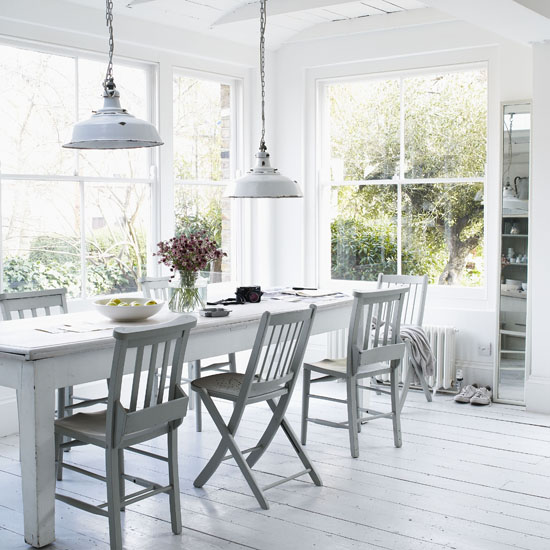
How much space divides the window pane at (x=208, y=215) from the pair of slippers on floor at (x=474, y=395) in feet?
7.16

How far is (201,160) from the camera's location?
6371 millimetres

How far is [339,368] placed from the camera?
467 centimetres

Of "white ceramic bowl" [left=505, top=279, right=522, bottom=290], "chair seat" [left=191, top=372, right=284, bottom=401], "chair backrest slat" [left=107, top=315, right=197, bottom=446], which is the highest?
"white ceramic bowl" [left=505, top=279, right=522, bottom=290]

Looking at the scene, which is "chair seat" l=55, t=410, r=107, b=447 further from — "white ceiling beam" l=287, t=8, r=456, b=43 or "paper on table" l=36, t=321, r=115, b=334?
"white ceiling beam" l=287, t=8, r=456, b=43

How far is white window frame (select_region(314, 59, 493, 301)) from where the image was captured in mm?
6062

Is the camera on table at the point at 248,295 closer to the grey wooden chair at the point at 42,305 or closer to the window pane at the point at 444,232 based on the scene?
the grey wooden chair at the point at 42,305

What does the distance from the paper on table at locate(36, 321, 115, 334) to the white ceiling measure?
96.7 inches

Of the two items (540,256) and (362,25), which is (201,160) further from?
(540,256)

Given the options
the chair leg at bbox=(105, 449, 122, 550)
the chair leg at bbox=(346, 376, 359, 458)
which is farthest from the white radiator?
the chair leg at bbox=(105, 449, 122, 550)

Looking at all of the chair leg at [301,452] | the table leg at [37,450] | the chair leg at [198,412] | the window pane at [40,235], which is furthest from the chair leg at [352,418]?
the window pane at [40,235]

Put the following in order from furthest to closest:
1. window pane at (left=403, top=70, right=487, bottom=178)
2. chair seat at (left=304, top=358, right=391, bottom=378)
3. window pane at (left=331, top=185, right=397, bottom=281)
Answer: window pane at (left=331, top=185, right=397, bottom=281), window pane at (left=403, top=70, right=487, bottom=178), chair seat at (left=304, top=358, right=391, bottom=378)

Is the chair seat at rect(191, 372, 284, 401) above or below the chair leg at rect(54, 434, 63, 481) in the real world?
above

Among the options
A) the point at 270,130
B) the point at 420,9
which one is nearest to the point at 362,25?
the point at 420,9

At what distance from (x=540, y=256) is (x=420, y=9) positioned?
2.11 meters
